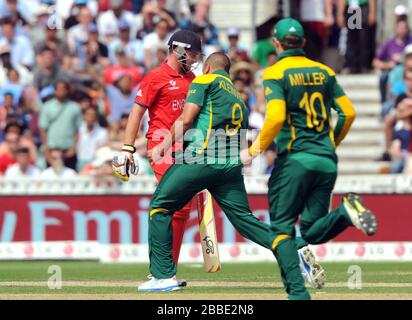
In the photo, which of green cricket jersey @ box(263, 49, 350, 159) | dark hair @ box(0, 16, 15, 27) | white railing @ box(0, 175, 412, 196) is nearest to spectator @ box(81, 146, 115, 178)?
white railing @ box(0, 175, 412, 196)

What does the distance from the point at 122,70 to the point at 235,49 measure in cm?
192

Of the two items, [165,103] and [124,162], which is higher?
[165,103]

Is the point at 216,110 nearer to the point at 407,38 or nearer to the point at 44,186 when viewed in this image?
the point at 44,186

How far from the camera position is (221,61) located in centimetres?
1166

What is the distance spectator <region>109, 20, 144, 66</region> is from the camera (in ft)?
71.2

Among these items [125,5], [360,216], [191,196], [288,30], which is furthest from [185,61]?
[125,5]

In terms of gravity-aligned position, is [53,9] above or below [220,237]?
above

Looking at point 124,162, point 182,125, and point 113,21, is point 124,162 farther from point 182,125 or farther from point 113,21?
point 113,21

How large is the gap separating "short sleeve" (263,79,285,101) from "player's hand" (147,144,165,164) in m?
1.85

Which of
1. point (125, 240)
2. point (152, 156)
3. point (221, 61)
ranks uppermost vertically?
point (221, 61)

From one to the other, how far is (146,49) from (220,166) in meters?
10.3

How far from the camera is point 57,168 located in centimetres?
1975

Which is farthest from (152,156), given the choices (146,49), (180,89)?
(146,49)

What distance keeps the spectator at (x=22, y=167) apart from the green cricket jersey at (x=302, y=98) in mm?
9602
